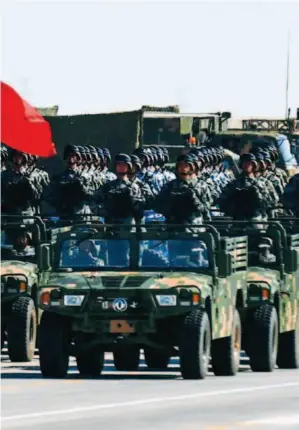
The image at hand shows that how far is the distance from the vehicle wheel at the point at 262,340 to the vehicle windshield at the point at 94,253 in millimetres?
1796

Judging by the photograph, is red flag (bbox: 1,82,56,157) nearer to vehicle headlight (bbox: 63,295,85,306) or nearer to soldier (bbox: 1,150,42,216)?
soldier (bbox: 1,150,42,216)

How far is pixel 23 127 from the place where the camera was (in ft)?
106

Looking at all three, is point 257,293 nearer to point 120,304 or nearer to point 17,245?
point 120,304

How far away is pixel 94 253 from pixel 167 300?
149 centimetres

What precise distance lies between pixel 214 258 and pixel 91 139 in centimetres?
2496

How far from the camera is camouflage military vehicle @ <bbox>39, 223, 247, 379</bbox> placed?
23375 millimetres

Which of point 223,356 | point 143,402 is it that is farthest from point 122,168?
point 143,402

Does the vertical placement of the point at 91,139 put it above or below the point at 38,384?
above

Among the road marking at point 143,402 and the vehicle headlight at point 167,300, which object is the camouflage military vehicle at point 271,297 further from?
the vehicle headlight at point 167,300

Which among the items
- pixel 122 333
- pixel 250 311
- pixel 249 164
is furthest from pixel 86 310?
pixel 249 164

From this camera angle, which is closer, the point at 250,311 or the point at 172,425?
the point at 172,425

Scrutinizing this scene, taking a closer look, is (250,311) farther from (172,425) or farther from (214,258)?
(172,425)

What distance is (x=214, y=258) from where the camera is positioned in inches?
955

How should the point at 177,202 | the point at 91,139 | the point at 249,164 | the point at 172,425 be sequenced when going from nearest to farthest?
the point at 172,425
the point at 177,202
the point at 249,164
the point at 91,139
